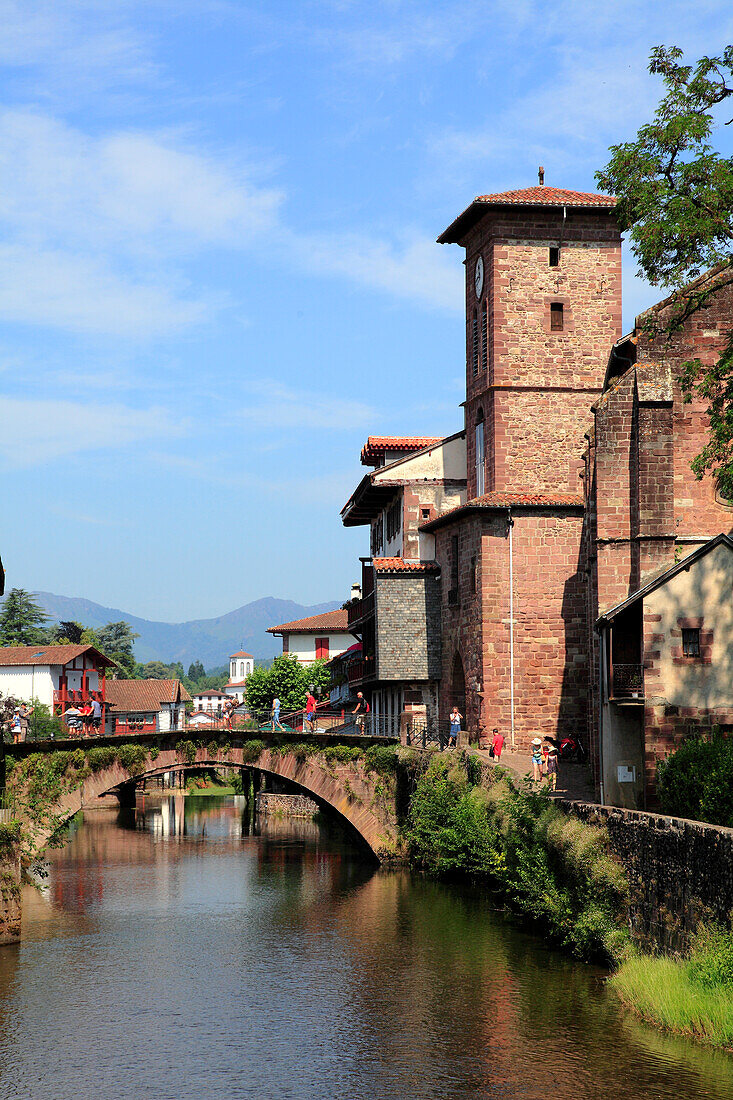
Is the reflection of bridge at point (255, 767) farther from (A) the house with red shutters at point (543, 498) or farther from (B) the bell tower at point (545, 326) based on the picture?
(B) the bell tower at point (545, 326)

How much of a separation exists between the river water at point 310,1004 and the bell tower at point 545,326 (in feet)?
52.4

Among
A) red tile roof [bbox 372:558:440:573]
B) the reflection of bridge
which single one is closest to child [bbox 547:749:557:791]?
the reflection of bridge

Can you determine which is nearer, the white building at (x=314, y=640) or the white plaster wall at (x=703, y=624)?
the white plaster wall at (x=703, y=624)

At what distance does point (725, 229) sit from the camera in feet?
84.3

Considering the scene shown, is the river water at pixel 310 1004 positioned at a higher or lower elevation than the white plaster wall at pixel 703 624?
lower

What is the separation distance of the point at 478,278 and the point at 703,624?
23983 millimetres

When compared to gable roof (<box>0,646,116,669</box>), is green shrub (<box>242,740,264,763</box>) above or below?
below

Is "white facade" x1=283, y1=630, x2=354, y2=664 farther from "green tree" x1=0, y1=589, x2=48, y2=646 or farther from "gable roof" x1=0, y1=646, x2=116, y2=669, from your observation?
"green tree" x1=0, y1=589, x2=48, y2=646

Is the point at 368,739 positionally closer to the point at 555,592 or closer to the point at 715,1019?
the point at 555,592

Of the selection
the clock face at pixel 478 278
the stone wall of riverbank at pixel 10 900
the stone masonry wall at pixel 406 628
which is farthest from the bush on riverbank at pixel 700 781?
the clock face at pixel 478 278

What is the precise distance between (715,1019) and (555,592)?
25.2 m

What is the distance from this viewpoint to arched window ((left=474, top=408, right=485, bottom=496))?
49.2 m

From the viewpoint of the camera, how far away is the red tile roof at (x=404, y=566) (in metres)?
49.6

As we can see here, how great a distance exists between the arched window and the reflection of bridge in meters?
10.9
